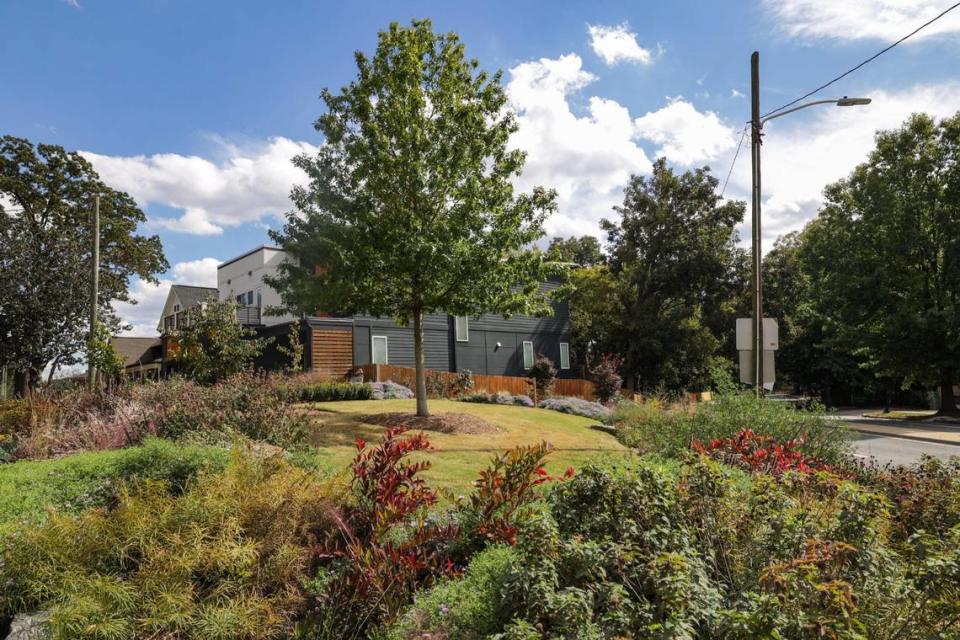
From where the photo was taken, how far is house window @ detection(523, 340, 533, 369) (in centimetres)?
3322

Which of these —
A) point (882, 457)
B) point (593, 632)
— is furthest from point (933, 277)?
point (593, 632)

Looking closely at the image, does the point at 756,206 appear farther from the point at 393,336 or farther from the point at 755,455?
the point at 393,336

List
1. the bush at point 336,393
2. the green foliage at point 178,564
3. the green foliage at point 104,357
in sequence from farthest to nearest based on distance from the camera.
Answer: the bush at point 336,393, the green foliage at point 104,357, the green foliage at point 178,564

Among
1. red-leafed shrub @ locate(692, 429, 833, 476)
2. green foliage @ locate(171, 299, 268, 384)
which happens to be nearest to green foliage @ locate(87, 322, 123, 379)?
green foliage @ locate(171, 299, 268, 384)

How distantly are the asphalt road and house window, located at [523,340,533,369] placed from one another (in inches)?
670

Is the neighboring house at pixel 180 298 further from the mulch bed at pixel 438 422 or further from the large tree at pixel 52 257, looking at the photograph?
the mulch bed at pixel 438 422

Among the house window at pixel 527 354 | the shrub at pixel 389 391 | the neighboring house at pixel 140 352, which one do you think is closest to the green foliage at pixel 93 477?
the shrub at pixel 389 391

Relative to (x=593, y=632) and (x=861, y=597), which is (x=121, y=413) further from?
(x=861, y=597)

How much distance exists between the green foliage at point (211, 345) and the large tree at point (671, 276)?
85.9 ft

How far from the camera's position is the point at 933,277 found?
93.7 feet

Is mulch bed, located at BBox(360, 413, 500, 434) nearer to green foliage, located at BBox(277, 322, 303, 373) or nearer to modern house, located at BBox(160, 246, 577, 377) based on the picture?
modern house, located at BBox(160, 246, 577, 377)

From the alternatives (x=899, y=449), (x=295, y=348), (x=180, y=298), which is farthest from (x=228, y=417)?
(x=180, y=298)

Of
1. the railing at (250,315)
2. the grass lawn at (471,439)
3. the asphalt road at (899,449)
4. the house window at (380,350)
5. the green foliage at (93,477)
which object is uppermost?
the railing at (250,315)

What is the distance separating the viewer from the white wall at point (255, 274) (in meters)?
35.5
